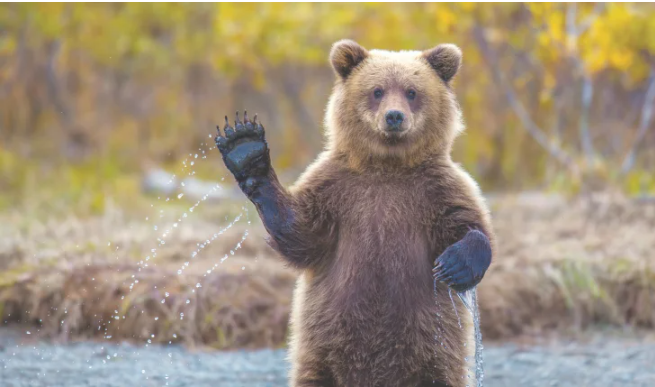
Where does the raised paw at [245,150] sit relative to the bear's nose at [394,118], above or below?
below

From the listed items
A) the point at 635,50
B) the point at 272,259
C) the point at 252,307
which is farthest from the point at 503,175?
the point at 252,307

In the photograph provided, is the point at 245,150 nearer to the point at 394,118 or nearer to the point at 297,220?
the point at 297,220

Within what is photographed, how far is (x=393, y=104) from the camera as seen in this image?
11.0 feet

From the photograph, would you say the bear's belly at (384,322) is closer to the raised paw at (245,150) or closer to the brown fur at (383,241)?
the brown fur at (383,241)

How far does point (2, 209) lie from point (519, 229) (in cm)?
536

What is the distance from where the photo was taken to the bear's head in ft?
11.2

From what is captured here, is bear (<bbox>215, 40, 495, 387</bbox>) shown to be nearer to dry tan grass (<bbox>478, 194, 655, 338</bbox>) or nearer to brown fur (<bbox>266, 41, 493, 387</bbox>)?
brown fur (<bbox>266, 41, 493, 387</bbox>)

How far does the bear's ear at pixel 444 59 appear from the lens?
3.62 m

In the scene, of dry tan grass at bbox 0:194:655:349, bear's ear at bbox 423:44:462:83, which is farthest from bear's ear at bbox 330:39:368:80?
dry tan grass at bbox 0:194:655:349

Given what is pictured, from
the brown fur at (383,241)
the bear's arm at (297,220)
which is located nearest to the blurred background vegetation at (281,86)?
the brown fur at (383,241)

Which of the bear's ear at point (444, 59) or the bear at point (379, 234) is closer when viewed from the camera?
the bear at point (379, 234)

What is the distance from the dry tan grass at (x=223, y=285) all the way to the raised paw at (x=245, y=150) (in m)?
2.52

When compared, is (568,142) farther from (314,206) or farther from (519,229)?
(314,206)

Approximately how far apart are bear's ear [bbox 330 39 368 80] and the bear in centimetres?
14
